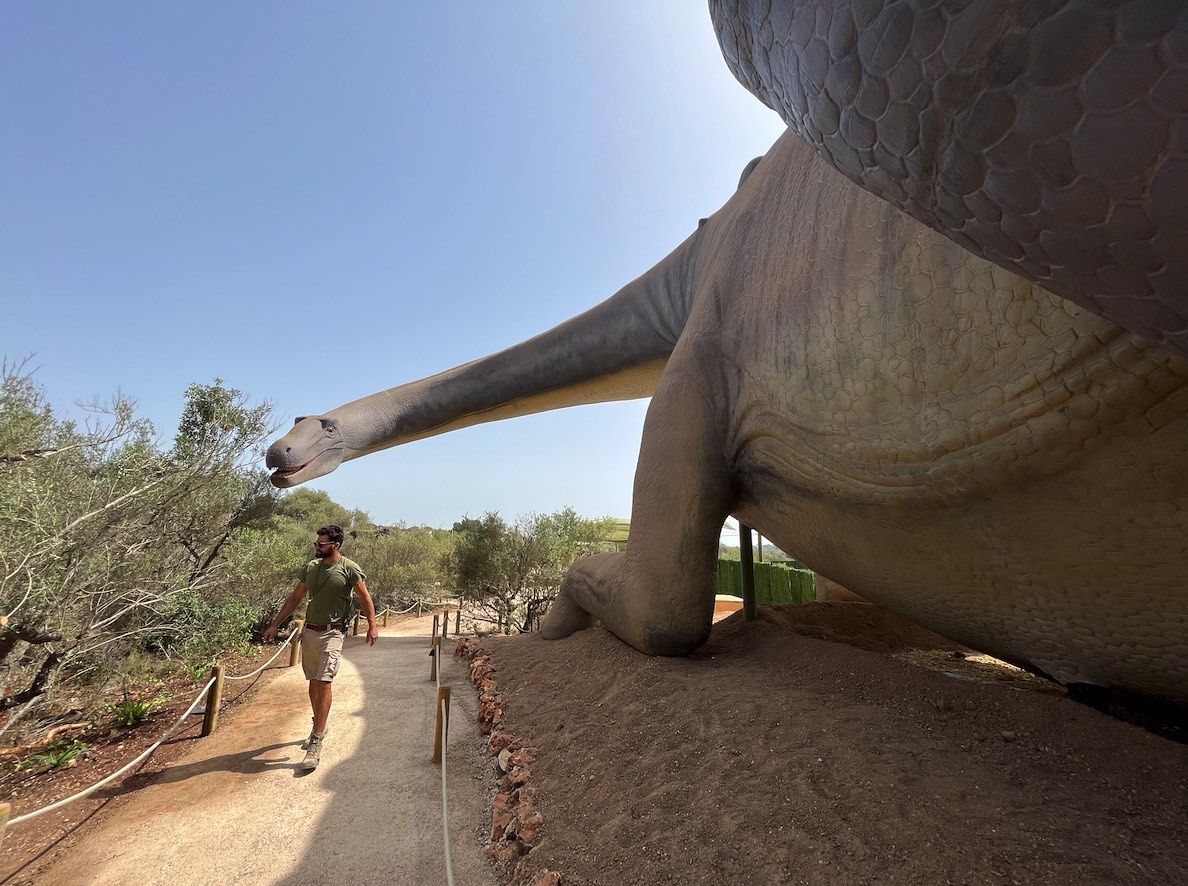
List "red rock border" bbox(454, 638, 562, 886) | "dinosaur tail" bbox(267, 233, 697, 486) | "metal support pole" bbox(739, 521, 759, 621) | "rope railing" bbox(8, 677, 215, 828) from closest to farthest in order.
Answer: "rope railing" bbox(8, 677, 215, 828), "red rock border" bbox(454, 638, 562, 886), "dinosaur tail" bbox(267, 233, 697, 486), "metal support pole" bbox(739, 521, 759, 621)

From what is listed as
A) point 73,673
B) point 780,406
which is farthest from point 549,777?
point 73,673

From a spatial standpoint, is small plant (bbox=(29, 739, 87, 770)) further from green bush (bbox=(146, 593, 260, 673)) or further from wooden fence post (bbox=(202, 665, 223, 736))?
green bush (bbox=(146, 593, 260, 673))

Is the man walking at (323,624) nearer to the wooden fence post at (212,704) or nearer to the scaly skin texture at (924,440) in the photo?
the wooden fence post at (212,704)

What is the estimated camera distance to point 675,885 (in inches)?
68.1

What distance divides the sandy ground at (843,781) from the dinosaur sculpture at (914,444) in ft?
0.99

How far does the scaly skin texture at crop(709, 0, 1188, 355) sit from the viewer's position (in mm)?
527

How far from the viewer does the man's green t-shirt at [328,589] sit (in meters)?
3.79

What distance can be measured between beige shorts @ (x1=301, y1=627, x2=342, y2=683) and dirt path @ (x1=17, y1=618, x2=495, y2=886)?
53 cm

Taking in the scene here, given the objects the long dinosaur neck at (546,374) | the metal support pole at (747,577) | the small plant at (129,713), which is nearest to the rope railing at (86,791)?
the small plant at (129,713)

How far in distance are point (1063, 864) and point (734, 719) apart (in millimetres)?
1208

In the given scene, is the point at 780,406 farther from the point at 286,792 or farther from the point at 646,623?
the point at 286,792

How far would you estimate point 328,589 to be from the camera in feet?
12.5

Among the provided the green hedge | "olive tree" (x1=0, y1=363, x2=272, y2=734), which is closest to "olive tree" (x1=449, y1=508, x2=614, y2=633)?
the green hedge

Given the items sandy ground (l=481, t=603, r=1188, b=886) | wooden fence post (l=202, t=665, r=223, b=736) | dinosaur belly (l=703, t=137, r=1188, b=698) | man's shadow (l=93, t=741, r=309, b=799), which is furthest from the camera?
wooden fence post (l=202, t=665, r=223, b=736)
